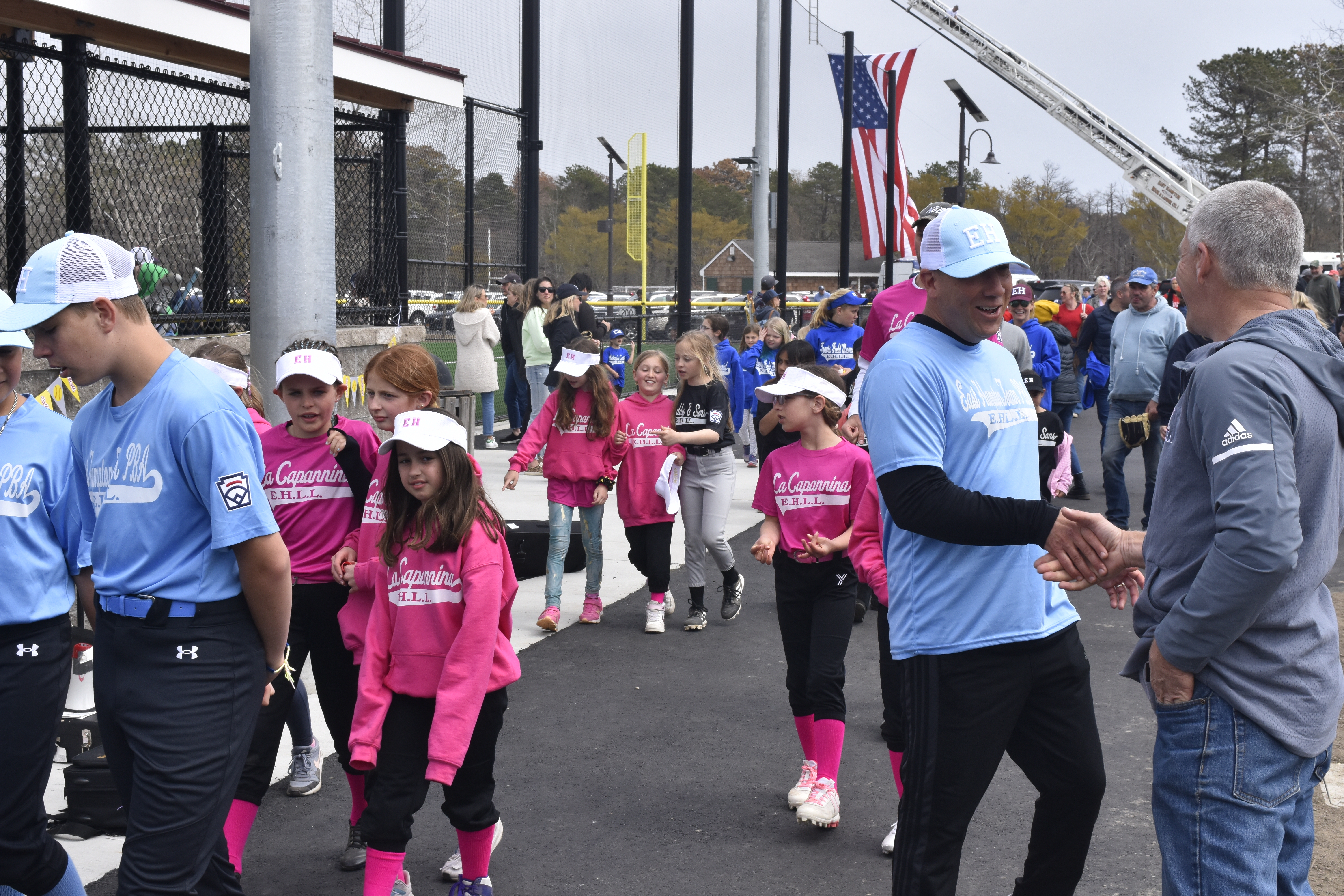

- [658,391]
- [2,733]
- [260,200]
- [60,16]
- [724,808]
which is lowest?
[724,808]

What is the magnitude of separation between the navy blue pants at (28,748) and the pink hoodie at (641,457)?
172 inches

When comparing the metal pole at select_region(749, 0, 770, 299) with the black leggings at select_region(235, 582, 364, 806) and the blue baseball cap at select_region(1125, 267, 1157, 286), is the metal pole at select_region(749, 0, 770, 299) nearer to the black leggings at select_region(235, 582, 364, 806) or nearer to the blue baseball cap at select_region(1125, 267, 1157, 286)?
the blue baseball cap at select_region(1125, 267, 1157, 286)

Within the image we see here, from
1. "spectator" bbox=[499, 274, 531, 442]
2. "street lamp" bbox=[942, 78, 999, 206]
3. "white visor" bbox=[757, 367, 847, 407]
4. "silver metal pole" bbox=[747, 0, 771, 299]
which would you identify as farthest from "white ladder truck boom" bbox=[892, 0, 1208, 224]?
"white visor" bbox=[757, 367, 847, 407]

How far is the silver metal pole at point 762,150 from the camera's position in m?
20.8

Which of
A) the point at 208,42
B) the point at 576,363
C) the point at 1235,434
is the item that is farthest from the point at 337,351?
the point at 1235,434

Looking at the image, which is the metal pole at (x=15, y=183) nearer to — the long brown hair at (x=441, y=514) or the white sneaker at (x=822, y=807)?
the long brown hair at (x=441, y=514)

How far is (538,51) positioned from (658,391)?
22.1 feet

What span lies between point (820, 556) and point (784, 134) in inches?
828

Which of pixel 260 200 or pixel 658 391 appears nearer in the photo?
pixel 260 200

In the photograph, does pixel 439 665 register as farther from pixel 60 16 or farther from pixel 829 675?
pixel 60 16

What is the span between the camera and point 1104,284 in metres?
20.6

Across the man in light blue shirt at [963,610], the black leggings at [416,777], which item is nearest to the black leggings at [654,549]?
the black leggings at [416,777]

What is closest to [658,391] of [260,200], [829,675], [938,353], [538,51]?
[260,200]

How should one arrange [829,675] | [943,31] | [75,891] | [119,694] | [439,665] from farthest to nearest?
[943,31] < [829,675] < [439,665] < [75,891] < [119,694]
